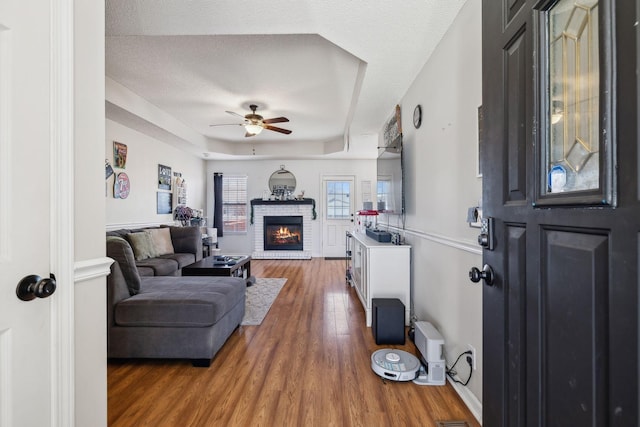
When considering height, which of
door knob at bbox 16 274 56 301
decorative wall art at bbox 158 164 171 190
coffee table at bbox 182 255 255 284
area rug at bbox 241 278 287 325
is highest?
decorative wall art at bbox 158 164 171 190

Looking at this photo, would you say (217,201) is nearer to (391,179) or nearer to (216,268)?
(216,268)

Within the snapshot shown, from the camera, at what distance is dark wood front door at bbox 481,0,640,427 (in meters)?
0.52

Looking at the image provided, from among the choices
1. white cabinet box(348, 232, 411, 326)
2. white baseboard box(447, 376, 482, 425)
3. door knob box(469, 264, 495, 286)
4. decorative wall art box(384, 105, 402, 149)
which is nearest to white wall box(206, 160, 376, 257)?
decorative wall art box(384, 105, 402, 149)

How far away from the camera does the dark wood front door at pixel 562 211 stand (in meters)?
0.52

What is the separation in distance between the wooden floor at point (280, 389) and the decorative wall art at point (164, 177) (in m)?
3.78

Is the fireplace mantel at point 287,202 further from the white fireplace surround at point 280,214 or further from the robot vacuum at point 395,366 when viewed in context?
the robot vacuum at point 395,366

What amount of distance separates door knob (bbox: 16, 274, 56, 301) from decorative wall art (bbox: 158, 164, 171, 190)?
5.04 metres

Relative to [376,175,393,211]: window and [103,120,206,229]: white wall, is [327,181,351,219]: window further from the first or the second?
[103,120,206,229]: white wall

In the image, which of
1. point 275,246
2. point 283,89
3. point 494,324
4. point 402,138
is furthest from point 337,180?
point 494,324

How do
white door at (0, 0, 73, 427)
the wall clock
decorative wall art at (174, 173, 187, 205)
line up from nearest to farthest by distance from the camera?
white door at (0, 0, 73, 427) < the wall clock < decorative wall art at (174, 173, 187, 205)

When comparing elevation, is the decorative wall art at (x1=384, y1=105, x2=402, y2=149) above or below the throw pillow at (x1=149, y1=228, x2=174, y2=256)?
above

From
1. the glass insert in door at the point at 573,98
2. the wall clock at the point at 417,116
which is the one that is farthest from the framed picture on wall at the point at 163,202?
the glass insert in door at the point at 573,98

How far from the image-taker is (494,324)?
37.7 inches

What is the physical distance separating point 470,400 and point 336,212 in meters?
5.71
